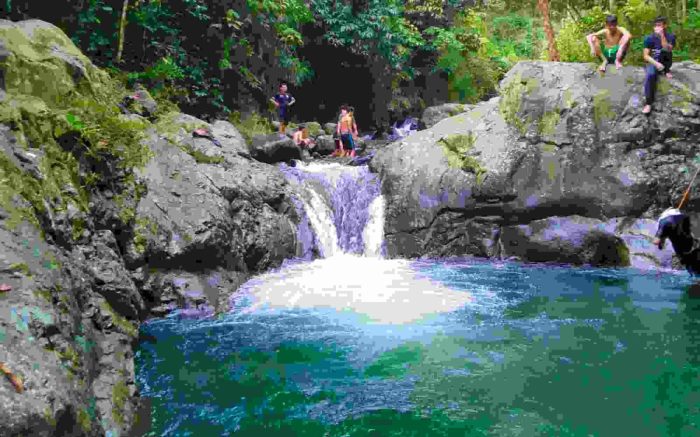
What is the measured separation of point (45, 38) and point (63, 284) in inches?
232

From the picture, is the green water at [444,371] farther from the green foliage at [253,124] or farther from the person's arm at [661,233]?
the green foliage at [253,124]

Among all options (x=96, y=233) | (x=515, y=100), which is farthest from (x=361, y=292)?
(x=515, y=100)

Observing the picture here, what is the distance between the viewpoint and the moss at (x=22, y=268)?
3689mm

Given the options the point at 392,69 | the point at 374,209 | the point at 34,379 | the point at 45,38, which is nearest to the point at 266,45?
the point at 392,69

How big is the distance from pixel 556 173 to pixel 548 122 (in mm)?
1216

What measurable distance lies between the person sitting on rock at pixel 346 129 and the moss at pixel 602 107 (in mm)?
6757

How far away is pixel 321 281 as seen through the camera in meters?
9.53

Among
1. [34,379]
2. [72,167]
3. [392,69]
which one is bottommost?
[34,379]

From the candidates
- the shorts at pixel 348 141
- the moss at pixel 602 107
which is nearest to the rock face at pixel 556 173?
the moss at pixel 602 107

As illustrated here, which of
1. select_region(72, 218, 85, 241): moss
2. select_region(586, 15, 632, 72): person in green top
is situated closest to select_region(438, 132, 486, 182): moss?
select_region(586, 15, 632, 72): person in green top

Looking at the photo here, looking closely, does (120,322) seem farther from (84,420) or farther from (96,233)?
(84,420)

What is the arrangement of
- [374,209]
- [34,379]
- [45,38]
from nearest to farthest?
[34,379] → [45,38] → [374,209]

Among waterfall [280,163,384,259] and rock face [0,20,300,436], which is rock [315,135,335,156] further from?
rock face [0,20,300,436]

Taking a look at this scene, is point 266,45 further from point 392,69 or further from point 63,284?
point 63,284
